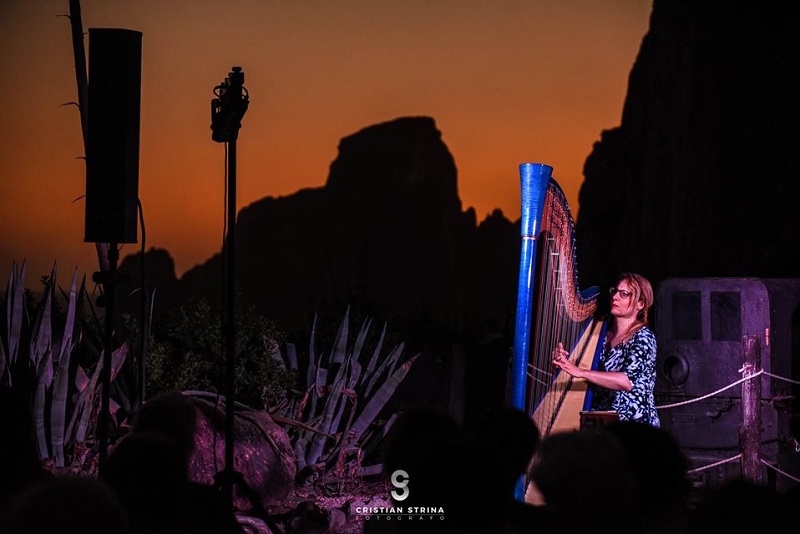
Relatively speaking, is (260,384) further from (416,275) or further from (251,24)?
(416,275)

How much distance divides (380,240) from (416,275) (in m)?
0.56

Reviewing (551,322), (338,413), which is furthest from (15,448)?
(338,413)

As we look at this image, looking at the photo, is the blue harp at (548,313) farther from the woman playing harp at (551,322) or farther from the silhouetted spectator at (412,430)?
the silhouetted spectator at (412,430)

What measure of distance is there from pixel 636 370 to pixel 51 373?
111 inches

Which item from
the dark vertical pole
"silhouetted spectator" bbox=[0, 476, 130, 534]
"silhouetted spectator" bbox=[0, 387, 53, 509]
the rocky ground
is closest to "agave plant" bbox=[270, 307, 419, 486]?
the rocky ground

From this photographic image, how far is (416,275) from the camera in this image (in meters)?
10.9

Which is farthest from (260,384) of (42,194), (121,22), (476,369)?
(121,22)

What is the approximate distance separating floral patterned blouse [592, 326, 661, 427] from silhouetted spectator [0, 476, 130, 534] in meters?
Result: 2.71

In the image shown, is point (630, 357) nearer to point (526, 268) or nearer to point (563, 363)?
point (563, 363)

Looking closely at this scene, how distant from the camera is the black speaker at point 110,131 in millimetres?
4254

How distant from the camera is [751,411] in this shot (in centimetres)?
570

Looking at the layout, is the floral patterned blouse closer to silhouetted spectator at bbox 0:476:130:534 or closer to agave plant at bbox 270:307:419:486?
agave plant at bbox 270:307:419:486

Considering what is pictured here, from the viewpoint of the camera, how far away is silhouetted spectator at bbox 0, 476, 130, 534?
166 cm

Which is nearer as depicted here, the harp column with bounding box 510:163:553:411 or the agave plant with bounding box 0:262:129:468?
the harp column with bounding box 510:163:553:411
